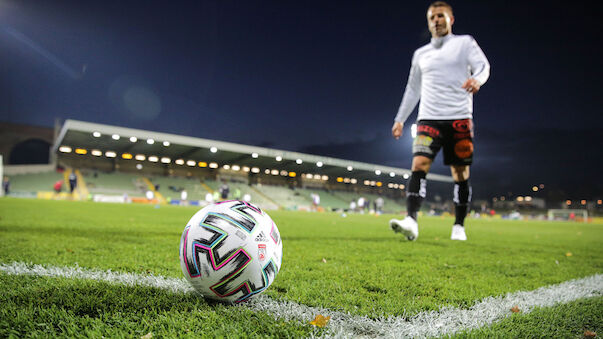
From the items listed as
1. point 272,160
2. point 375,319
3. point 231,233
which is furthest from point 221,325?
point 272,160

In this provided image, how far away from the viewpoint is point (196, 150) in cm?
3303

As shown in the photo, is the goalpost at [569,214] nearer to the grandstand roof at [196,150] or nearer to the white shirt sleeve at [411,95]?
the grandstand roof at [196,150]

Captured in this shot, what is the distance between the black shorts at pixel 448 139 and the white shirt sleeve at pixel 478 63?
61 centimetres

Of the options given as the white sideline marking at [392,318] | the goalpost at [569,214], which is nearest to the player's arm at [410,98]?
the white sideline marking at [392,318]

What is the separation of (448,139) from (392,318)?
3526 mm

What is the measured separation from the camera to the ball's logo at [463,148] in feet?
14.6

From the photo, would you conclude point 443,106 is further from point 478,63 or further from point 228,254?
point 228,254

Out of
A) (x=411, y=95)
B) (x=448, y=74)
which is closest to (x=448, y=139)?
(x=448, y=74)

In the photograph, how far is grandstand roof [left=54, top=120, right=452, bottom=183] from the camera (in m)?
26.5

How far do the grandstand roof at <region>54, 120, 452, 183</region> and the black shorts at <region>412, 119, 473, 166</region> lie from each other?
2682cm

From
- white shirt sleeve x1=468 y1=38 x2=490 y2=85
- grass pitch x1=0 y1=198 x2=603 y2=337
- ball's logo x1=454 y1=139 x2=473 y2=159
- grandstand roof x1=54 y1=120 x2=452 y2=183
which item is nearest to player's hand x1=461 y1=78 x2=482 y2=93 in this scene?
white shirt sleeve x1=468 y1=38 x2=490 y2=85

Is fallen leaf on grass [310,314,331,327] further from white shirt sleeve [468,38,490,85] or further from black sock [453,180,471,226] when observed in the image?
black sock [453,180,471,226]

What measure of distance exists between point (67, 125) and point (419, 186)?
89.2ft

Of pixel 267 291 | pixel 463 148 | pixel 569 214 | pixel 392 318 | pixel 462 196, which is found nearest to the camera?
pixel 392 318
